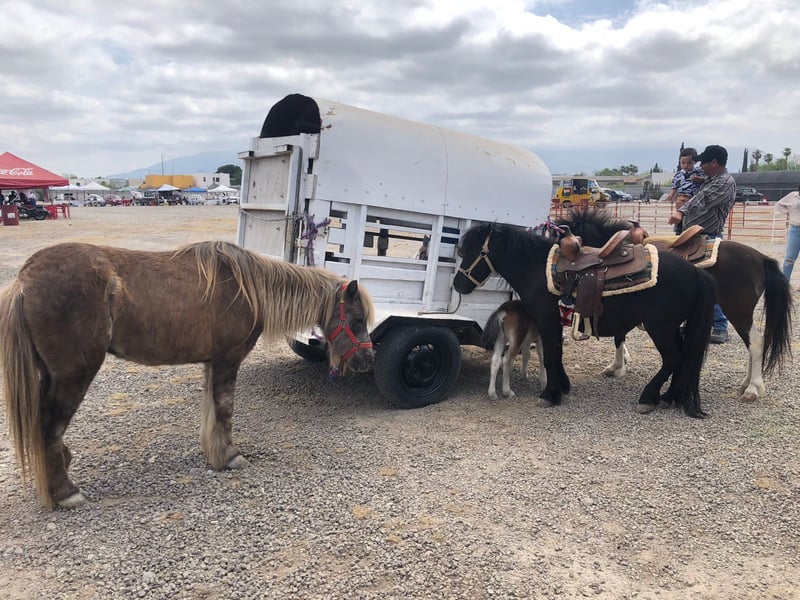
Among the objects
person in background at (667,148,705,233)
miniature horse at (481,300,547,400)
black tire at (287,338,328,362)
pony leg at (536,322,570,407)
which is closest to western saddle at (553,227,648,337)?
pony leg at (536,322,570,407)

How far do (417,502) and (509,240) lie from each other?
261 cm

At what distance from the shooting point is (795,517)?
10.3ft

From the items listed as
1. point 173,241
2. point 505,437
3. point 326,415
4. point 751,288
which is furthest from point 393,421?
point 173,241

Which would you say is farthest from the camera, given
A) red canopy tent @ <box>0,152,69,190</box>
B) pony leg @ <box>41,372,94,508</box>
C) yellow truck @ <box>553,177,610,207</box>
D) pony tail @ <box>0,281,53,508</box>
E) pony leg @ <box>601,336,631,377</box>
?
yellow truck @ <box>553,177,610,207</box>

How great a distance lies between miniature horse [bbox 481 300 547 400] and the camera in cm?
520

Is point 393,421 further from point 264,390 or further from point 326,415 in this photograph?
point 264,390

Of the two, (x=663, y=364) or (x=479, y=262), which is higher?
(x=479, y=262)

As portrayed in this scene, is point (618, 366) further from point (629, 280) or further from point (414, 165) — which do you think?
point (414, 165)

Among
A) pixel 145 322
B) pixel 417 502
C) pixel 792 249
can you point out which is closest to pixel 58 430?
pixel 145 322

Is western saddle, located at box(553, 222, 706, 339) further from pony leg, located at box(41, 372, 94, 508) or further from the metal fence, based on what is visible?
the metal fence

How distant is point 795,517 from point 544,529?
1.49 metres

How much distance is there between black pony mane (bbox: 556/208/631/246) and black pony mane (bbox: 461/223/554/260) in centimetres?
64

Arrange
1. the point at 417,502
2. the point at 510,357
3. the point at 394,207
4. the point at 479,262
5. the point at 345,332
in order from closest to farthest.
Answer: the point at 417,502 < the point at 345,332 < the point at 394,207 < the point at 479,262 < the point at 510,357

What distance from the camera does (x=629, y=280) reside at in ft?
15.4
